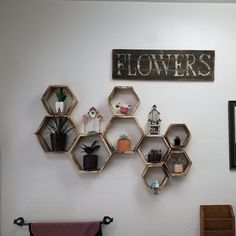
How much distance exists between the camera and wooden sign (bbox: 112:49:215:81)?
2275 mm

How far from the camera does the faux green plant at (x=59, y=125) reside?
224cm

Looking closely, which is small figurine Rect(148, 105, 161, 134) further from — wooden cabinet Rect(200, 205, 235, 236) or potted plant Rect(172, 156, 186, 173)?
wooden cabinet Rect(200, 205, 235, 236)

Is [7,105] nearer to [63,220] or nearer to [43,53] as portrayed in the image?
[43,53]

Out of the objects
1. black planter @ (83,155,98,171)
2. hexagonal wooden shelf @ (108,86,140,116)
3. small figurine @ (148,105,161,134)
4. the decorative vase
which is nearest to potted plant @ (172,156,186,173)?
small figurine @ (148,105,161,134)

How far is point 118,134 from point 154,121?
307 mm

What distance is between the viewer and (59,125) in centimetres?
224

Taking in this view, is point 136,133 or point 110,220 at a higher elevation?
point 136,133

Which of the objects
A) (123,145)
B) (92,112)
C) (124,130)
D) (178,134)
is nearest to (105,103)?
(92,112)

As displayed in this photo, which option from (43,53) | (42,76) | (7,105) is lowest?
(7,105)

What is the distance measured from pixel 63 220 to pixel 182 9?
77.3 inches

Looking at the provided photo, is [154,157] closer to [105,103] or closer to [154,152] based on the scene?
[154,152]

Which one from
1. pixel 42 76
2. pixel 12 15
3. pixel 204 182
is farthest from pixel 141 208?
pixel 12 15

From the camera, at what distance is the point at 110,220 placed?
7.32 feet

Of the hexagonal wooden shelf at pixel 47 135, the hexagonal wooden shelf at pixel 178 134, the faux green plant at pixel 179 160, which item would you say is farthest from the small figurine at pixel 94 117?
the faux green plant at pixel 179 160
